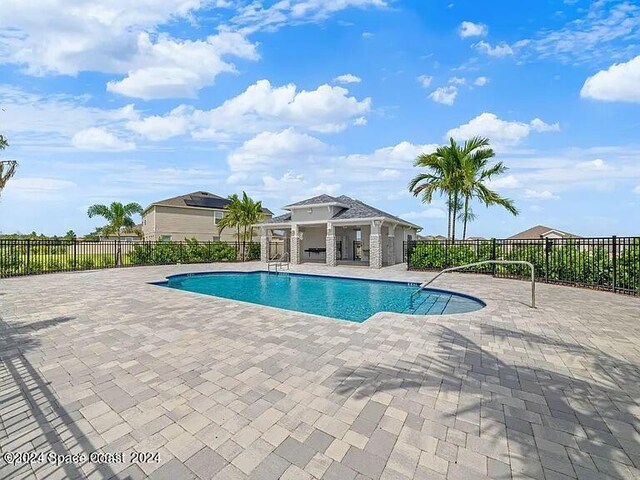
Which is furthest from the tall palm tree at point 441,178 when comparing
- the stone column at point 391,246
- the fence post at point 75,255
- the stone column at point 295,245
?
the fence post at point 75,255

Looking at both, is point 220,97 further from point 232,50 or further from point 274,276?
point 274,276

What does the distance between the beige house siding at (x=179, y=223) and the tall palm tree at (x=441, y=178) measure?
20696 mm

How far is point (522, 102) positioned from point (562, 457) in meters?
13.8

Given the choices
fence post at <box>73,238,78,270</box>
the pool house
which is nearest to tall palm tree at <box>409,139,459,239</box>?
the pool house

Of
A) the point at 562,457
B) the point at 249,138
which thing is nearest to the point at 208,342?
the point at 562,457

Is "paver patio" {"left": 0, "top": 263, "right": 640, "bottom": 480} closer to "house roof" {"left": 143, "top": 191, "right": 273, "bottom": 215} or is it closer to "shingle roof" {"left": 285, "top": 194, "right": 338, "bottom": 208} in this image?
"shingle roof" {"left": 285, "top": 194, "right": 338, "bottom": 208}

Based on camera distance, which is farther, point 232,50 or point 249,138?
point 249,138

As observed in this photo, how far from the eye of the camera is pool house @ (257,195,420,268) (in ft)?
61.0

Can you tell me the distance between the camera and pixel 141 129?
13.1 meters

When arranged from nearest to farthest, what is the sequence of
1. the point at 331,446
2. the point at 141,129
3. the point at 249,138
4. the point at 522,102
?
1. the point at 331,446
2. the point at 522,102
3. the point at 141,129
4. the point at 249,138

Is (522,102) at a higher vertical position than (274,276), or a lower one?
higher

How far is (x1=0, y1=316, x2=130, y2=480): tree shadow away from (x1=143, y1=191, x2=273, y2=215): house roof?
2847 cm

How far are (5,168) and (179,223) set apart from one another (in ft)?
74.1

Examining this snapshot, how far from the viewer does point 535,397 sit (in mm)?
3135
